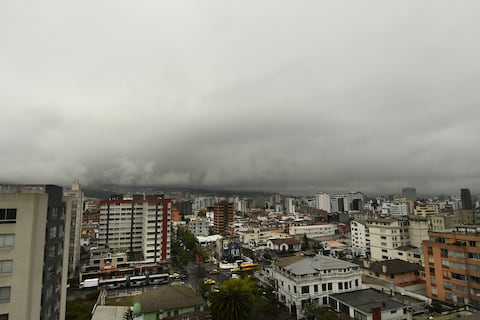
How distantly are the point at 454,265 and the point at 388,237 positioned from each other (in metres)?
34.1

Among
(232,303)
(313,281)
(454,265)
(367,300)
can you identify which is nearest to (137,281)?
(232,303)

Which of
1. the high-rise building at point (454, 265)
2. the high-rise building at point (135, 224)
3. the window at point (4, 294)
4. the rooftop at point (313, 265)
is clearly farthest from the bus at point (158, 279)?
the high-rise building at point (454, 265)

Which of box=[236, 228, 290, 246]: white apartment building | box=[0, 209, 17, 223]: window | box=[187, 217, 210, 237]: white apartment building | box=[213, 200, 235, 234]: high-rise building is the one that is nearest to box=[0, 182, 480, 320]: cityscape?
box=[0, 209, 17, 223]: window

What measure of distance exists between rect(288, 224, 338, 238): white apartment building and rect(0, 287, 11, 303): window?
113110mm

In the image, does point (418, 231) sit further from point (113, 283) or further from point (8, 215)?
point (8, 215)

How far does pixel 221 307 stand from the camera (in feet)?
122

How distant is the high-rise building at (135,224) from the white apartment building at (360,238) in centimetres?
6547

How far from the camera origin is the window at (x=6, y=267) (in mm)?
25906

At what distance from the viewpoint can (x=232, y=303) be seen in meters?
37.0

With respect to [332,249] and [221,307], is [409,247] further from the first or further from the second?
[221,307]

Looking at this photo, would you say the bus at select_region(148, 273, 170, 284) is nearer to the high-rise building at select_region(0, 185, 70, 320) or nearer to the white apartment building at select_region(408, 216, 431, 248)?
the high-rise building at select_region(0, 185, 70, 320)

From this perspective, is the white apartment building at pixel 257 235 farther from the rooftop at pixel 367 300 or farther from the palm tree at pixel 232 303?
the palm tree at pixel 232 303

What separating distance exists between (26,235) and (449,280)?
60.9 m

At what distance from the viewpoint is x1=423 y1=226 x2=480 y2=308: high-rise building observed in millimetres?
45594
